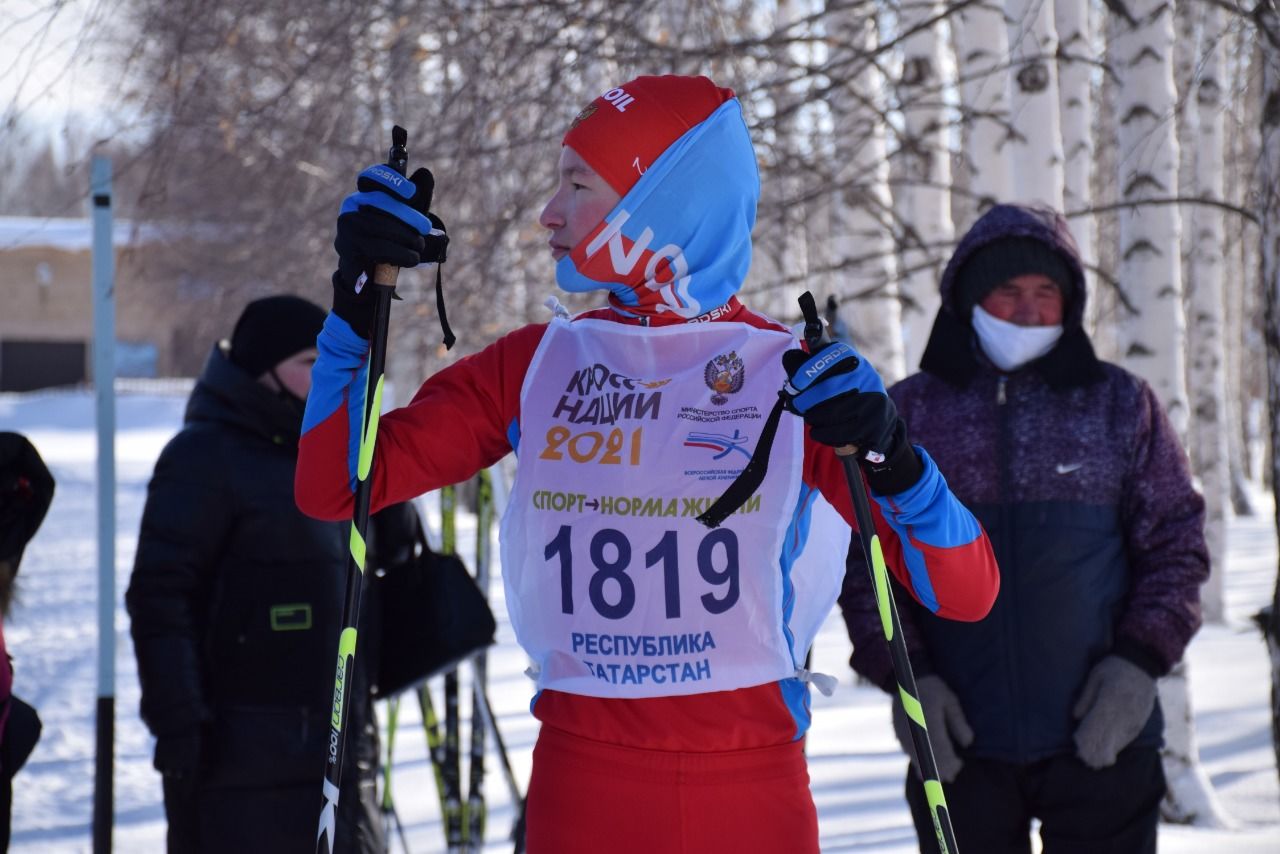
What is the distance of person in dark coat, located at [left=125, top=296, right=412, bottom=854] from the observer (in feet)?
11.7

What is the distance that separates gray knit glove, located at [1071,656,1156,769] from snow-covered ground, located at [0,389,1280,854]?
1610 mm

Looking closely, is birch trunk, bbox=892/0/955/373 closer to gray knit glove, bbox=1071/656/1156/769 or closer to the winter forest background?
the winter forest background

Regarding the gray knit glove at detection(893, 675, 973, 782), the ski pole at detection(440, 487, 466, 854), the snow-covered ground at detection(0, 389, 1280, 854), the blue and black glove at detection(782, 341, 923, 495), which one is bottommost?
the snow-covered ground at detection(0, 389, 1280, 854)

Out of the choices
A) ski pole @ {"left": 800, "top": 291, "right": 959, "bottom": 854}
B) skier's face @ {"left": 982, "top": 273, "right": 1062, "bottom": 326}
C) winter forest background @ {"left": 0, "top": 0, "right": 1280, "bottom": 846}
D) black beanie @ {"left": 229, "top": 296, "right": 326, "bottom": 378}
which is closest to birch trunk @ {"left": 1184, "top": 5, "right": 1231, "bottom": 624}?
winter forest background @ {"left": 0, "top": 0, "right": 1280, "bottom": 846}

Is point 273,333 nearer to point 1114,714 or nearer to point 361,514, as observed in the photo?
point 361,514

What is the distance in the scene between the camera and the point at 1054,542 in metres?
3.10

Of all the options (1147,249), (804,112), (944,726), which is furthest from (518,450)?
(804,112)

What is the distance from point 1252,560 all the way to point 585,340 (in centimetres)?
1643

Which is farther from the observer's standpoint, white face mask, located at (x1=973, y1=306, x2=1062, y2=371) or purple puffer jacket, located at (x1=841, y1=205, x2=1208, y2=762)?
white face mask, located at (x1=973, y1=306, x2=1062, y2=371)

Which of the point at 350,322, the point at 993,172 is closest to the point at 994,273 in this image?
the point at 350,322

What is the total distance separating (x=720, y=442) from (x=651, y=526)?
17 centimetres

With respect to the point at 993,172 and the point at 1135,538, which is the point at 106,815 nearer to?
the point at 1135,538

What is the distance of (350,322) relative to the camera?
85.7 inches

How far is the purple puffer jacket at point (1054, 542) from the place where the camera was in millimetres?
3076
